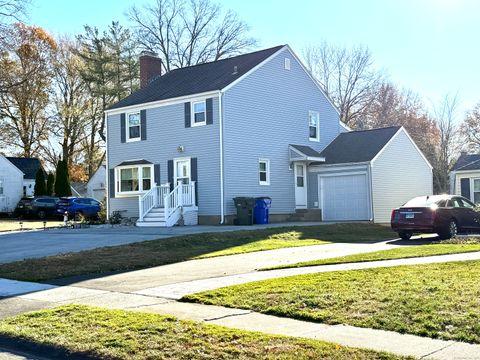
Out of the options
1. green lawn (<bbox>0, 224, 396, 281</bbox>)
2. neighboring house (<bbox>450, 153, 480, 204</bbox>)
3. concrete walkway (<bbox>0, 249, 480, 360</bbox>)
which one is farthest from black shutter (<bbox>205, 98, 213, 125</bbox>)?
neighboring house (<bbox>450, 153, 480, 204</bbox>)

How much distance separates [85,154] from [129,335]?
58.4 meters

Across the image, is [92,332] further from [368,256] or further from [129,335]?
[368,256]

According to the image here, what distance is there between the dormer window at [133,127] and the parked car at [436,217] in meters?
15.7

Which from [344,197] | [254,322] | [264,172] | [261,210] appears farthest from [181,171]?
[254,322]

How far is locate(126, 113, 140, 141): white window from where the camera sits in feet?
98.6

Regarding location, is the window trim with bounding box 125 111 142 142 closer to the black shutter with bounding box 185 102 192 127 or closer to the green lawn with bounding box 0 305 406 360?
the black shutter with bounding box 185 102 192 127

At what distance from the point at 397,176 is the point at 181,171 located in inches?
452

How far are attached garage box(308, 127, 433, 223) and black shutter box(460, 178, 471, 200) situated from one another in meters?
6.59

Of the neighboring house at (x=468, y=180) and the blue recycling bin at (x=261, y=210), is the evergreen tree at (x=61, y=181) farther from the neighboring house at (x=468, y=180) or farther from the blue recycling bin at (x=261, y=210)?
the neighboring house at (x=468, y=180)

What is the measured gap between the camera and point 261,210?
86.5 ft

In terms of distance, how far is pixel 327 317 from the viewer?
7.29 meters

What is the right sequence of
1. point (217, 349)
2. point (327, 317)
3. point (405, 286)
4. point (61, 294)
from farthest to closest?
point (61, 294) < point (405, 286) < point (327, 317) < point (217, 349)

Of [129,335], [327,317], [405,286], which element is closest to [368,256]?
[405,286]

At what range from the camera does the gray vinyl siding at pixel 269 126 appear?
2666 centimetres
